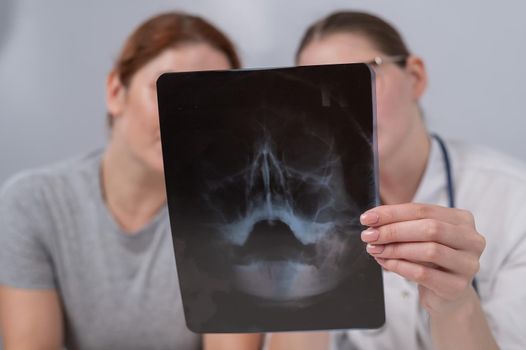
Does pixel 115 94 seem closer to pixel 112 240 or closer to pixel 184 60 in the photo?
pixel 184 60

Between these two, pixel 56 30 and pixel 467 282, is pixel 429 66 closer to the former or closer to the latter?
pixel 467 282

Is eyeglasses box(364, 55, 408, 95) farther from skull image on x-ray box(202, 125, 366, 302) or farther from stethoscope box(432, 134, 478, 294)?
skull image on x-ray box(202, 125, 366, 302)

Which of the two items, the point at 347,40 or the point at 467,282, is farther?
the point at 347,40

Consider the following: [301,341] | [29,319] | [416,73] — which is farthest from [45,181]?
[416,73]

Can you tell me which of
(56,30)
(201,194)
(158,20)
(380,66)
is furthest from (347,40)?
(56,30)

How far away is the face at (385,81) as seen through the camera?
3.69 feet

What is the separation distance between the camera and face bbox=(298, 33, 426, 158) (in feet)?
3.69

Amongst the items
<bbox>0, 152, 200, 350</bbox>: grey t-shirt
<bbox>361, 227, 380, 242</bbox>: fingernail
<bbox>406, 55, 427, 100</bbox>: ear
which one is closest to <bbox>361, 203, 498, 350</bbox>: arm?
<bbox>361, 227, 380, 242</bbox>: fingernail

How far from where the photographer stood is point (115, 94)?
49.8 inches

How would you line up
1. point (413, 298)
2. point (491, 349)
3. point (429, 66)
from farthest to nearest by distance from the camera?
point (429, 66) < point (413, 298) < point (491, 349)

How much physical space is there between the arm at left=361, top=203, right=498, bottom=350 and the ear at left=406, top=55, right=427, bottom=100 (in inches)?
17.0

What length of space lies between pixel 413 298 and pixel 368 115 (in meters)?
0.42

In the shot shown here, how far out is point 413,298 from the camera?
108 centimetres

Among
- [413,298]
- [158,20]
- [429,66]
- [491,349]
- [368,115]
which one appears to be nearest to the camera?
[368,115]
